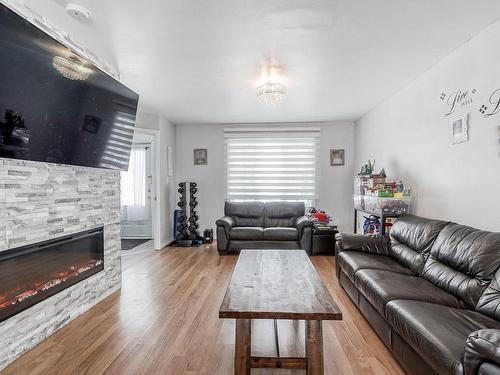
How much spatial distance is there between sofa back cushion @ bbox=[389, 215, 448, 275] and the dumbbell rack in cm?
357

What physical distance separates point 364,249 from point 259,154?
3126mm

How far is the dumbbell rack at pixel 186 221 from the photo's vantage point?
5.38 meters

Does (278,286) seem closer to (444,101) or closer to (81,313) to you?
(81,313)

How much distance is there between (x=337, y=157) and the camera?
5676 mm

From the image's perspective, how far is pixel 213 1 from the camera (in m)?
1.91

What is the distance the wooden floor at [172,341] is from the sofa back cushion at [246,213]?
2084 millimetres

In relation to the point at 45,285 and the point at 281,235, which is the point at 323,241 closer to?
the point at 281,235

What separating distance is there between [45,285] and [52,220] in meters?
0.53

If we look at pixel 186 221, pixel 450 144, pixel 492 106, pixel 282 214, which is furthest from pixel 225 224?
pixel 492 106

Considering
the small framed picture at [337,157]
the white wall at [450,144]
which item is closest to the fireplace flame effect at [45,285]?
the white wall at [450,144]

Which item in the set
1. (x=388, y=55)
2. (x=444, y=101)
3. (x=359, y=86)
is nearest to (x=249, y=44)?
(x=388, y=55)

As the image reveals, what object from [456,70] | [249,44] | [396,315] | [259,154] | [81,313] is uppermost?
[249,44]

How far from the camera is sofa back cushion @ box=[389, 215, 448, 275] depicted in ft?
8.25

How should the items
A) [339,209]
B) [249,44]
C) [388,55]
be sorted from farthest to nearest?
1. [339,209]
2. [388,55]
3. [249,44]
